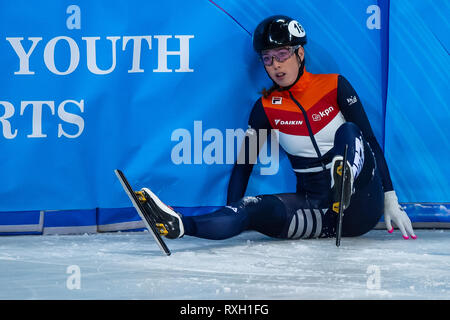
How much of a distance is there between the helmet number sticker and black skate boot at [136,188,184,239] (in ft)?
3.49

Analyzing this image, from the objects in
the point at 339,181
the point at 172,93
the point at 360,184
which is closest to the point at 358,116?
the point at 360,184

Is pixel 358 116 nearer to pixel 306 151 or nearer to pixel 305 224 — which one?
pixel 306 151

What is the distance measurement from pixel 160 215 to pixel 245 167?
0.84m

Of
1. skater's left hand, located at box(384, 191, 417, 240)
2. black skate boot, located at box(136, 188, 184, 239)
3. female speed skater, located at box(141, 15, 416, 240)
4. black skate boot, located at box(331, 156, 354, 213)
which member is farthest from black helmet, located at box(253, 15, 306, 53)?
black skate boot, located at box(136, 188, 184, 239)

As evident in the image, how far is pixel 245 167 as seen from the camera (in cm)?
314

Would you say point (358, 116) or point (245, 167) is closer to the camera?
point (358, 116)

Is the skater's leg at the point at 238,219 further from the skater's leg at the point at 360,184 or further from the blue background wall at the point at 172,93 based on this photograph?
the blue background wall at the point at 172,93

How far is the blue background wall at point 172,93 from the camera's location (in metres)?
3.22

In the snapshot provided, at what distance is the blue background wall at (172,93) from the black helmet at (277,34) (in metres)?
0.29

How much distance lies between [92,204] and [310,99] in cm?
120

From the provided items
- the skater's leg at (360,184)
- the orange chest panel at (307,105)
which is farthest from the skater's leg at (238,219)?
the orange chest panel at (307,105)

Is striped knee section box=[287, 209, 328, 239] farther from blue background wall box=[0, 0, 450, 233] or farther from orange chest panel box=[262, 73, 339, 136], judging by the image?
blue background wall box=[0, 0, 450, 233]

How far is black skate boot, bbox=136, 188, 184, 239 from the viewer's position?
7.80 ft
